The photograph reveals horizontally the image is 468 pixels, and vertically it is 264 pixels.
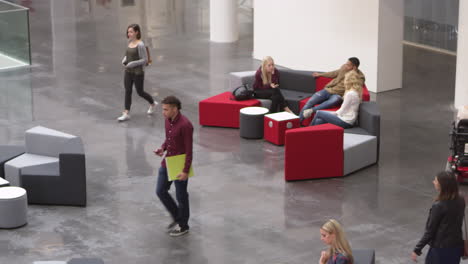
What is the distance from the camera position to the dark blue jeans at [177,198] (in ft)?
31.8

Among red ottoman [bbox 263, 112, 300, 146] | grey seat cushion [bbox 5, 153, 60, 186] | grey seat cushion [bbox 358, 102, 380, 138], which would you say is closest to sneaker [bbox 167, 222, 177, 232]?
grey seat cushion [bbox 5, 153, 60, 186]

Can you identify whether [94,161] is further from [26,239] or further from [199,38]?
[199,38]

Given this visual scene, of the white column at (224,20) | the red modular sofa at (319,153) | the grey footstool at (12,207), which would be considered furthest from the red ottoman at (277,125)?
the white column at (224,20)

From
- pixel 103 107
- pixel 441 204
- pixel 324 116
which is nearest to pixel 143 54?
pixel 103 107

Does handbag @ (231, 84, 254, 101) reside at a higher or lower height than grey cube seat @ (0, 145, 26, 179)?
higher

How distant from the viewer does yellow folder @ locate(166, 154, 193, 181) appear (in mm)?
9453

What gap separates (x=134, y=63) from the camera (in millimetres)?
14148

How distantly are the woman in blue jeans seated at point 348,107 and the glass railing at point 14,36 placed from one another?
9077mm

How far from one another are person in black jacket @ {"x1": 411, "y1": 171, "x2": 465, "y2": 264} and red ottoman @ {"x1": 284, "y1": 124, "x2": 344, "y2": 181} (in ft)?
13.5

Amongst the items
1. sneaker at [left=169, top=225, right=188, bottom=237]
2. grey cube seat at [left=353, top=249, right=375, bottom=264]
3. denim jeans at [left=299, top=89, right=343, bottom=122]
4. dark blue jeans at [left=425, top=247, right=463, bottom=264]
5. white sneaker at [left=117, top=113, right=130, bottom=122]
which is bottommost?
sneaker at [left=169, top=225, right=188, bottom=237]

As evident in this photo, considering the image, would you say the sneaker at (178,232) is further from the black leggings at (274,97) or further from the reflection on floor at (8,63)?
the reflection on floor at (8,63)

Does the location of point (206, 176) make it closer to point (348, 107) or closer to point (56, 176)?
point (56, 176)

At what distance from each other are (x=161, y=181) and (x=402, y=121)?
20.6ft

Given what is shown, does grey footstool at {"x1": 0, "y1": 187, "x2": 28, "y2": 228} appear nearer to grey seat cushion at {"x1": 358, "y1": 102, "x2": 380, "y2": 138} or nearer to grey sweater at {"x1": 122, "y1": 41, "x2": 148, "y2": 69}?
grey sweater at {"x1": 122, "y1": 41, "x2": 148, "y2": 69}
